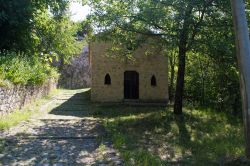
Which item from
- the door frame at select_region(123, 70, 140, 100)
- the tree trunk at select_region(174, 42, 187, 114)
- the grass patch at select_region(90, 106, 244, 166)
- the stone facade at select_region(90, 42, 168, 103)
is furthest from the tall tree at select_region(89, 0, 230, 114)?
the door frame at select_region(123, 70, 140, 100)

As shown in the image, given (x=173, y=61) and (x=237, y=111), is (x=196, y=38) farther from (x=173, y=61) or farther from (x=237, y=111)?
(x=173, y=61)

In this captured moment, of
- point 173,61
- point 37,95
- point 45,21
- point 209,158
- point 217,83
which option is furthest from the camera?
point 173,61

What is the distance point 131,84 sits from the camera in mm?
22062

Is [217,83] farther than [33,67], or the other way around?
[217,83]

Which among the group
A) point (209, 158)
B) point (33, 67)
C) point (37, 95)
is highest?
point (33, 67)

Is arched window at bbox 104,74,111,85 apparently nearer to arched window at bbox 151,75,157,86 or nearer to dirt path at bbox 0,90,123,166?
arched window at bbox 151,75,157,86

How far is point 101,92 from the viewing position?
70.1 feet

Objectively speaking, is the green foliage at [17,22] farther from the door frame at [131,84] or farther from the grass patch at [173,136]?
the door frame at [131,84]

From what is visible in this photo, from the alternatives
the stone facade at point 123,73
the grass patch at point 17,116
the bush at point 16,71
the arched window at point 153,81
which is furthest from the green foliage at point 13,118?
the arched window at point 153,81

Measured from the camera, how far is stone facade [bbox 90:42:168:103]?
21.4 meters

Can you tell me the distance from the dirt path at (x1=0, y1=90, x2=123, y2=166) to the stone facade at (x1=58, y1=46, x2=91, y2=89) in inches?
990

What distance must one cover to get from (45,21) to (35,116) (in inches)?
375

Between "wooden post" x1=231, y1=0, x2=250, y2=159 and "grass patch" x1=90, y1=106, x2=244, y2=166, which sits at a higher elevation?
"wooden post" x1=231, y1=0, x2=250, y2=159

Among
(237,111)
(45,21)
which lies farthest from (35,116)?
(237,111)
